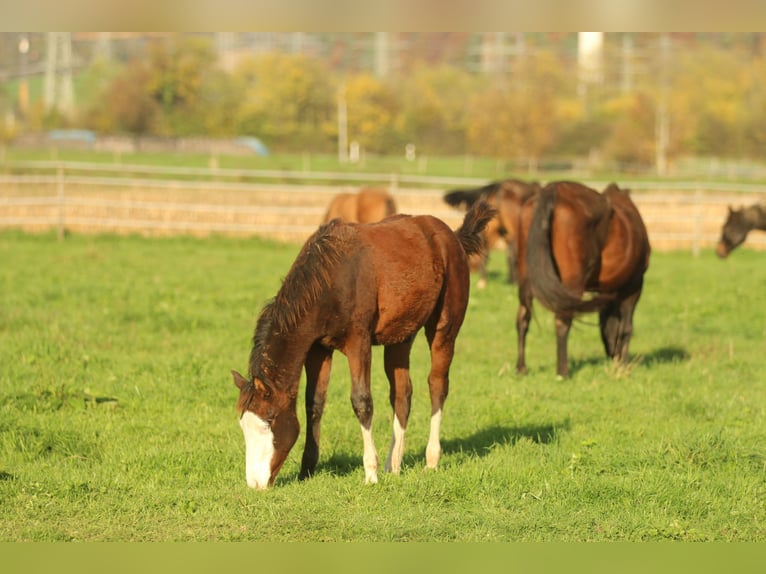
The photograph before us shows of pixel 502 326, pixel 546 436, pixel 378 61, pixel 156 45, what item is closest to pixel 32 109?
pixel 156 45

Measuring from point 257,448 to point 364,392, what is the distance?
0.77 meters

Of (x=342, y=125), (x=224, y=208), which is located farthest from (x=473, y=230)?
(x=342, y=125)

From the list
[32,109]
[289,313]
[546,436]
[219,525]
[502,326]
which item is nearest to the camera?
[219,525]

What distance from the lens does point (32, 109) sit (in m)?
79.8

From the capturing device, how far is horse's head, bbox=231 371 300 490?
6.22 meters

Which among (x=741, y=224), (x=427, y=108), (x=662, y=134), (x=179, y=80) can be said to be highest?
(x=179, y=80)

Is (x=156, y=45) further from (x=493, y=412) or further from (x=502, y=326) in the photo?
(x=493, y=412)

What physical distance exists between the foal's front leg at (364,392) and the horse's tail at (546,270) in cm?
329

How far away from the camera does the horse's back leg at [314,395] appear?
6.64 m

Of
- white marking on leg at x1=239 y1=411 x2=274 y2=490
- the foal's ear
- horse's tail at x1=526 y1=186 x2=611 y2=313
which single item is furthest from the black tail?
white marking on leg at x1=239 y1=411 x2=274 y2=490

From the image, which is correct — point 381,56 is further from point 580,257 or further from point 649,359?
point 580,257

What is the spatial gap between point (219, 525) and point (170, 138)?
216 feet

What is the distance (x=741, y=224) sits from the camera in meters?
19.2

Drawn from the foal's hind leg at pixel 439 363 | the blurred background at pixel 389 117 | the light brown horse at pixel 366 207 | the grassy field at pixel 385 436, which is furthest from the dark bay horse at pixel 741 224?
the blurred background at pixel 389 117
